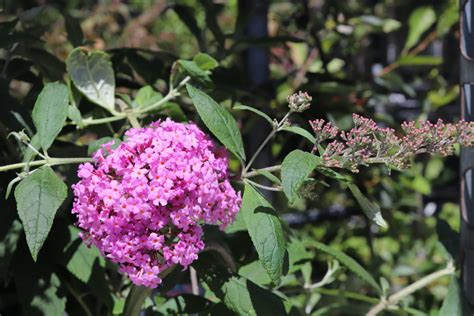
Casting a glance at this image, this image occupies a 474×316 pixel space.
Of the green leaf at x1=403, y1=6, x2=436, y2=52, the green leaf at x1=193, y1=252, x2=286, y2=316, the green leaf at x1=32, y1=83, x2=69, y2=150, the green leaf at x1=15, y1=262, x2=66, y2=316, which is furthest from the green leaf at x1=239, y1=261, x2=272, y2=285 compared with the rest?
the green leaf at x1=403, y1=6, x2=436, y2=52

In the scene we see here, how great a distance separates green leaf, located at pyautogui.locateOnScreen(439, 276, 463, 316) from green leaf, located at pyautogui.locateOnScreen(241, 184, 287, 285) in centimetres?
42

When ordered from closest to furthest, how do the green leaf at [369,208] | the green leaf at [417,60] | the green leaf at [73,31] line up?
the green leaf at [369,208] < the green leaf at [73,31] < the green leaf at [417,60]

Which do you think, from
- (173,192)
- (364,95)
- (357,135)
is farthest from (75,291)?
(364,95)

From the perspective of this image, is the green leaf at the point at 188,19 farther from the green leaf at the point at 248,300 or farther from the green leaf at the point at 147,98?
the green leaf at the point at 248,300

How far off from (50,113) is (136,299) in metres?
0.33

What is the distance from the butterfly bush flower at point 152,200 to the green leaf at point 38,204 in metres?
0.04

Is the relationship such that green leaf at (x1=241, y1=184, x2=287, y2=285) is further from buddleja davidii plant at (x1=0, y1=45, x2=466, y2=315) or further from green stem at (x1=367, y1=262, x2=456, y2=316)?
green stem at (x1=367, y1=262, x2=456, y2=316)

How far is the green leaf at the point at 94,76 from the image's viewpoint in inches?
51.8

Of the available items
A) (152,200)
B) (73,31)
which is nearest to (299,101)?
(152,200)

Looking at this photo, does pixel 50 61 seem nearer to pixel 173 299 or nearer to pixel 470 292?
pixel 173 299

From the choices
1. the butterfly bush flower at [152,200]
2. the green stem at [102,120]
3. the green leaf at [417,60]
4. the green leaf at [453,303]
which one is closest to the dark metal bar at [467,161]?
the green leaf at [453,303]

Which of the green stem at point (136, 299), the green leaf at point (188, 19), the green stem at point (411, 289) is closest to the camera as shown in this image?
the green stem at point (136, 299)

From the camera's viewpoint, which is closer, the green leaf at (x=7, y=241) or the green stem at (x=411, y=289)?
the green leaf at (x=7, y=241)

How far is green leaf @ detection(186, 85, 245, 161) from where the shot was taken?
1.08 metres
